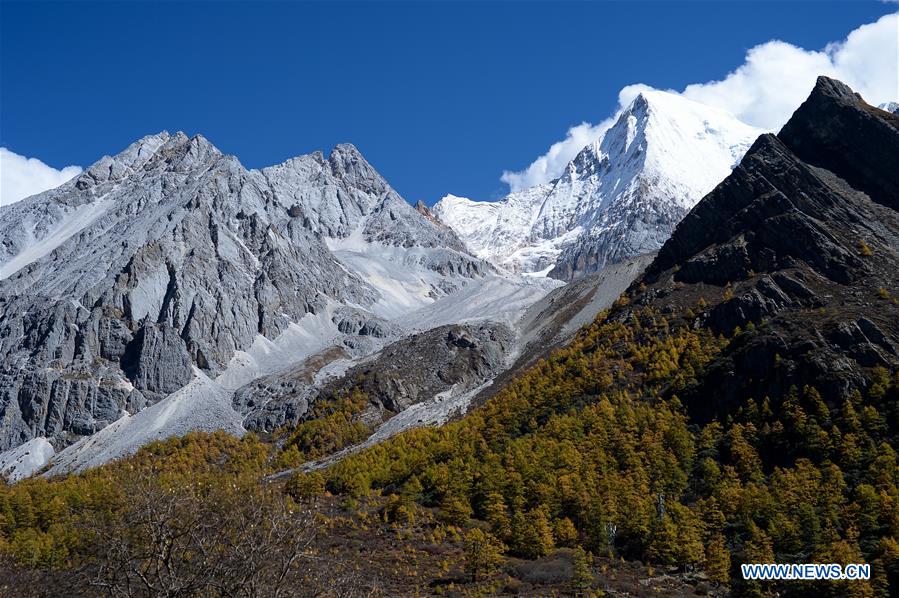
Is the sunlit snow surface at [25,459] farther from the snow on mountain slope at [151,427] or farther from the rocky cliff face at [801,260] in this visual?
the rocky cliff face at [801,260]

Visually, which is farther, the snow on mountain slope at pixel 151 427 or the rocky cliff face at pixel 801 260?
the snow on mountain slope at pixel 151 427

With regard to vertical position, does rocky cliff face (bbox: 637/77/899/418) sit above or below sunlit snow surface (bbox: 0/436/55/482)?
above

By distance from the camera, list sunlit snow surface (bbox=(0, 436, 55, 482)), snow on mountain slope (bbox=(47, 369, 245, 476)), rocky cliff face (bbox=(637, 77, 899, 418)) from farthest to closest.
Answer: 1. sunlit snow surface (bbox=(0, 436, 55, 482))
2. snow on mountain slope (bbox=(47, 369, 245, 476))
3. rocky cliff face (bbox=(637, 77, 899, 418))

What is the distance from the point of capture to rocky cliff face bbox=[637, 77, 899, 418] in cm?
10256

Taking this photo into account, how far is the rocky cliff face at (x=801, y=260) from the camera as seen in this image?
103 meters

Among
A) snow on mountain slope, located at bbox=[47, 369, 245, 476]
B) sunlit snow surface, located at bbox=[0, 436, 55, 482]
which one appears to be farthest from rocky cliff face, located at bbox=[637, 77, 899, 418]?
sunlit snow surface, located at bbox=[0, 436, 55, 482]

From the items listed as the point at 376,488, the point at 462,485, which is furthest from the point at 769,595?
the point at 376,488

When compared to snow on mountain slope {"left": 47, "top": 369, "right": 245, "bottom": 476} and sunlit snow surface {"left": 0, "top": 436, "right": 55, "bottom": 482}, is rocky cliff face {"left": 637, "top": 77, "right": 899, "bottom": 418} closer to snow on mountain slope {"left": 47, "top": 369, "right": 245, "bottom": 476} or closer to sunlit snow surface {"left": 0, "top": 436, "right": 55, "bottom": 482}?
snow on mountain slope {"left": 47, "top": 369, "right": 245, "bottom": 476}

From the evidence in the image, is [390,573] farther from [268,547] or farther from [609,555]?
[268,547]

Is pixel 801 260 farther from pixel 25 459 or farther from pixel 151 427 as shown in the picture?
pixel 25 459

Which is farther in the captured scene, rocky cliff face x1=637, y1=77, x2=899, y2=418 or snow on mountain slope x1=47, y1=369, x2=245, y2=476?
snow on mountain slope x1=47, y1=369, x2=245, y2=476

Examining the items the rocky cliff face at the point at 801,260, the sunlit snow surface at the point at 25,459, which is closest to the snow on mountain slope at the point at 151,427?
the sunlit snow surface at the point at 25,459

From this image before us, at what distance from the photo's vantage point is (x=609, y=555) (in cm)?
8125

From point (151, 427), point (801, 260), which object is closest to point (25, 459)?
point (151, 427)
